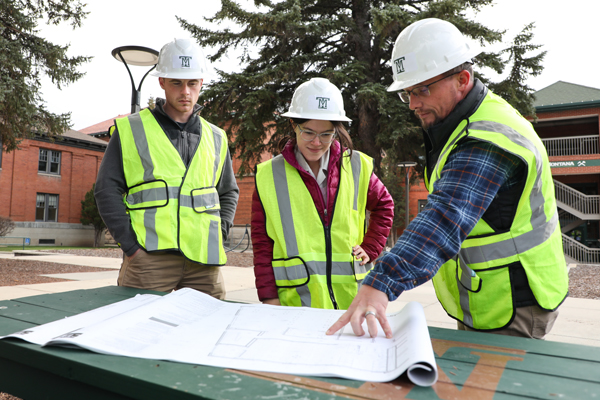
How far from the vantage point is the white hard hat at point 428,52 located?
1.64 m

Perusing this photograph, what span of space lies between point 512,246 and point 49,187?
3254 centimetres

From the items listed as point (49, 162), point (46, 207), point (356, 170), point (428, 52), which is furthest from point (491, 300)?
point (49, 162)

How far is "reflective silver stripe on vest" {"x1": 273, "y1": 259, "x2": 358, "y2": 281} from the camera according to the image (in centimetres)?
227

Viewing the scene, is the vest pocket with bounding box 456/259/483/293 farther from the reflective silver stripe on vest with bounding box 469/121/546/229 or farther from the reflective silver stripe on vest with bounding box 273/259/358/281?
the reflective silver stripe on vest with bounding box 273/259/358/281

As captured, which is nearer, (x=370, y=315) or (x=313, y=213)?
(x=370, y=315)

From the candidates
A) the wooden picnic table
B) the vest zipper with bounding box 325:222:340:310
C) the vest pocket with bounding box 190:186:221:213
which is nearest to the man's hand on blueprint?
the wooden picnic table

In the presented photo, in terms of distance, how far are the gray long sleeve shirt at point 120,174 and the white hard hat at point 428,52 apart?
1.57m

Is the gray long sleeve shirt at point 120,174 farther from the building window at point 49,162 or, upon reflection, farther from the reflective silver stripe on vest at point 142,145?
the building window at point 49,162

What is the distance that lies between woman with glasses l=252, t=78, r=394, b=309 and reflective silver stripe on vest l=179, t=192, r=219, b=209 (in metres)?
0.50

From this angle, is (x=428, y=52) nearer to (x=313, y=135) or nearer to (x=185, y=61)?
(x=313, y=135)

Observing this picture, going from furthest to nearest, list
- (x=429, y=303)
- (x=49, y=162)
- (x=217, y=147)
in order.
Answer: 1. (x=49, y=162)
2. (x=429, y=303)
3. (x=217, y=147)

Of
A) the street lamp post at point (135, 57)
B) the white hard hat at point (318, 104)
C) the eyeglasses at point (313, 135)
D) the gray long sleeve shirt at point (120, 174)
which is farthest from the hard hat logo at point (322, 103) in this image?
the street lamp post at point (135, 57)

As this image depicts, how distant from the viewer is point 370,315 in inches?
50.9

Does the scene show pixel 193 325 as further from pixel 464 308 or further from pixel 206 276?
pixel 206 276
